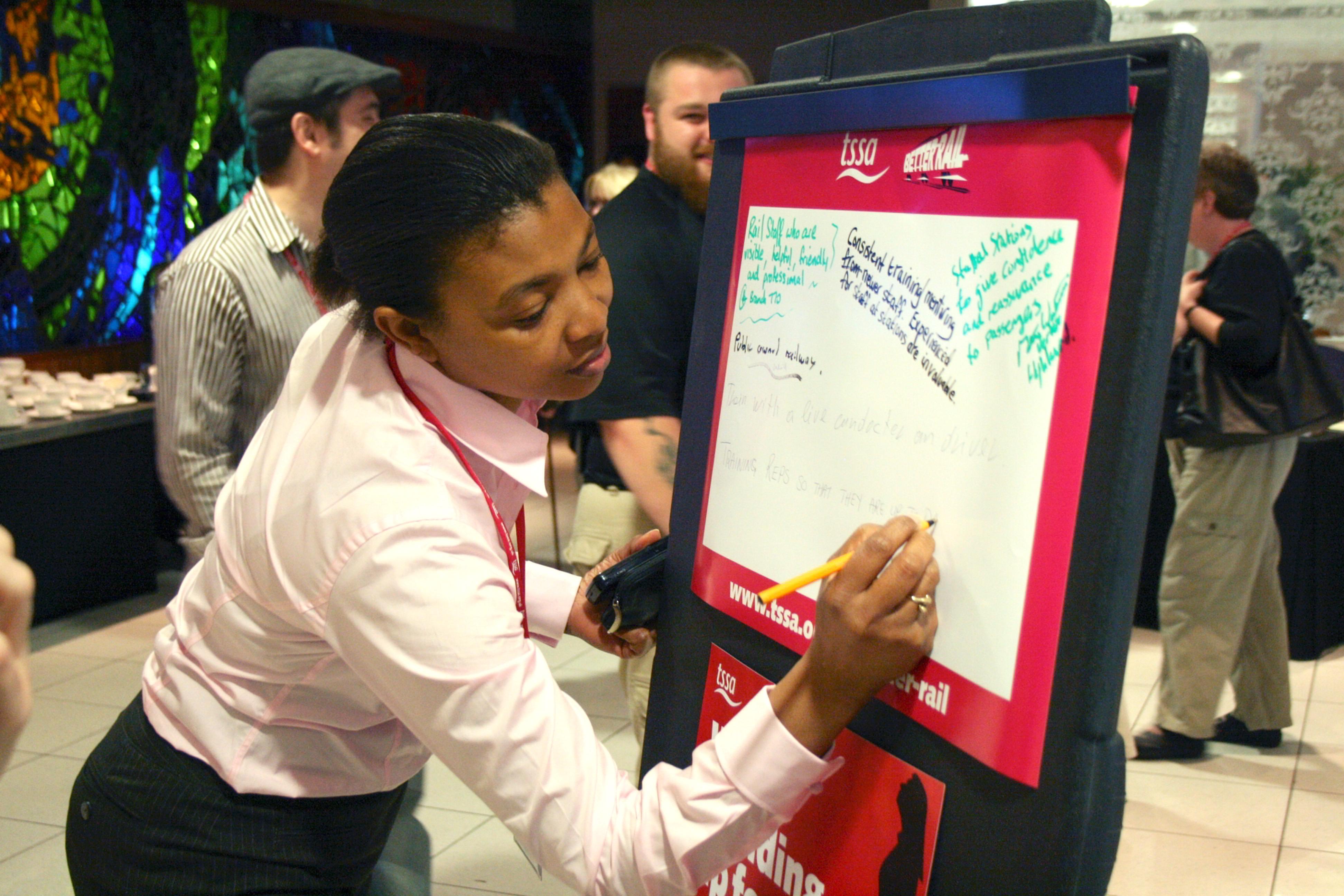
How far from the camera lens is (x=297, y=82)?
2367mm

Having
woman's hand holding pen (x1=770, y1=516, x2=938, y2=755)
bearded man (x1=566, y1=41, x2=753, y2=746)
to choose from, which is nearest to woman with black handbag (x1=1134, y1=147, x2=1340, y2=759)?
bearded man (x1=566, y1=41, x2=753, y2=746)

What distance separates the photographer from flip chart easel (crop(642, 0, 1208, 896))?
83 cm

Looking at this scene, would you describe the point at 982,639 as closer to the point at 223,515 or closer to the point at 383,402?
the point at 383,402

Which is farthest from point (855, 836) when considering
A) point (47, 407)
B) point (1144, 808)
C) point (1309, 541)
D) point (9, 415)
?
point (47, 407)

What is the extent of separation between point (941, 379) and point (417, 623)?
0.48 meters

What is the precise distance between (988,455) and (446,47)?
730 centimetres

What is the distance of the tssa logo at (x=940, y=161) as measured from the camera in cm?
96

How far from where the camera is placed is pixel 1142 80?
31.8 inches

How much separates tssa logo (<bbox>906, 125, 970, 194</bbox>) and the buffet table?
392 centimetres

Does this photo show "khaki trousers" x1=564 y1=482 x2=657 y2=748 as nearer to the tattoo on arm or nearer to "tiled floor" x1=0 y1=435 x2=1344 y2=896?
the tattoo on arm

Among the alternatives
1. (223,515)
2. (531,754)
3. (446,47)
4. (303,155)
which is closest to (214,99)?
(446,47)

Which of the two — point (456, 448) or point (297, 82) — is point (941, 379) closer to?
point (456, 448)

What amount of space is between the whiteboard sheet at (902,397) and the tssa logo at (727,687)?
0.13 meters

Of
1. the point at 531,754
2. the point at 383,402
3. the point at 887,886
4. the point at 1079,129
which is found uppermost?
the point at 1079,129
